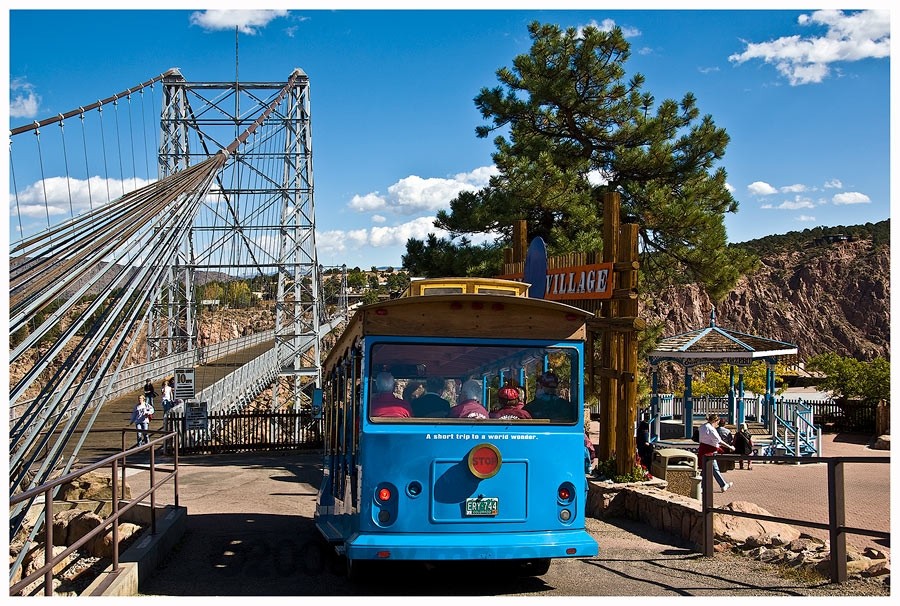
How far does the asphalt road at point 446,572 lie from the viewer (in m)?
7.55

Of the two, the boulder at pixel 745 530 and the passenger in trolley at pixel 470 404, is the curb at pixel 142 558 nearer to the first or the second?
the passenger in trolley at pixel 470 404

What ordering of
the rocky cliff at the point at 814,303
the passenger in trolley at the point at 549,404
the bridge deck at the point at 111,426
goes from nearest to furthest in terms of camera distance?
the passenger in trolley at the point at 549,404 < the bridge deck at the point at 111,426 < the rocky cliff at the point at 814,303

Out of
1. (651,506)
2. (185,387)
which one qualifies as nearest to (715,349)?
(651,506)

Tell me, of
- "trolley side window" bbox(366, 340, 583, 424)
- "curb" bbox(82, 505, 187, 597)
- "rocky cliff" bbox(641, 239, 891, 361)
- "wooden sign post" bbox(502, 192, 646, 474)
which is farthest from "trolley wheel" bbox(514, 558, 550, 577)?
"rocky cliff" bbox(641, 239, 891, 361)

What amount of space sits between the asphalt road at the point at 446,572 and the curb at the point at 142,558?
0.12 meters

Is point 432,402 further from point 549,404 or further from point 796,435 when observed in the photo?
point 796,435

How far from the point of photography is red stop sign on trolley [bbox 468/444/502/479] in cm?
742

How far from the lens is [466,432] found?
296 inches

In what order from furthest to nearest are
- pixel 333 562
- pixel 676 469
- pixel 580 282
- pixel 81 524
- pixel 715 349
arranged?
1. pixel 715 349
2. pixel 580 282
3. pixel 676 469
4. pixel 81 524
5. pixel 333 562

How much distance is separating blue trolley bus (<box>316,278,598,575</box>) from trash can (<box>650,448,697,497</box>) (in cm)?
535

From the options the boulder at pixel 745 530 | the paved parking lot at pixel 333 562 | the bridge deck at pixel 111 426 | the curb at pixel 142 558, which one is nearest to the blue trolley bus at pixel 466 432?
the paved parking lot at pixel 333 562

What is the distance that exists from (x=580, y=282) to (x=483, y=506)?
649cm

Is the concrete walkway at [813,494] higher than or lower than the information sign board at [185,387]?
lower
